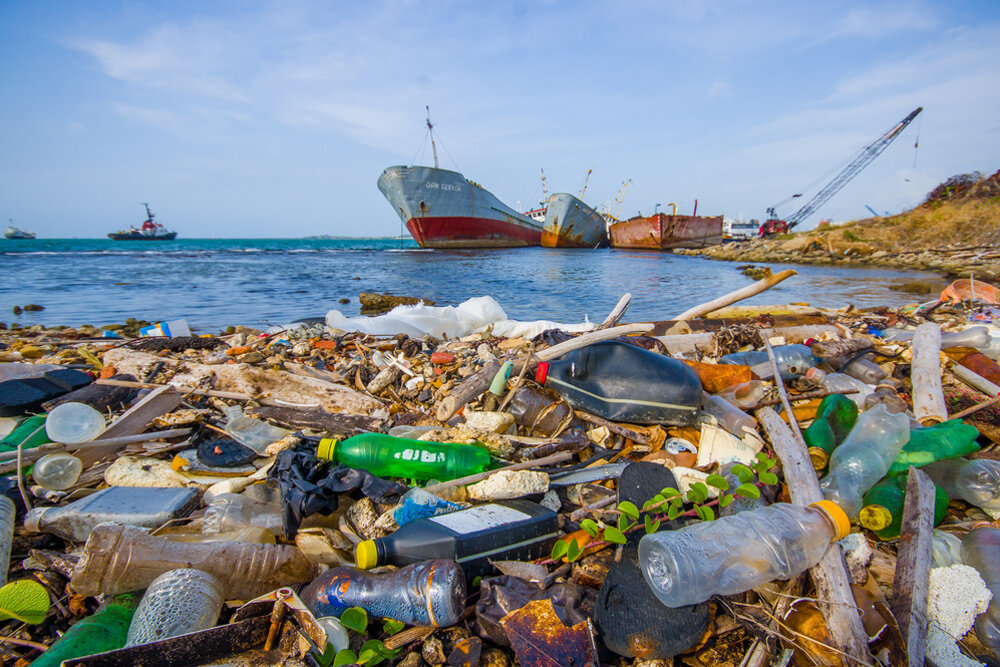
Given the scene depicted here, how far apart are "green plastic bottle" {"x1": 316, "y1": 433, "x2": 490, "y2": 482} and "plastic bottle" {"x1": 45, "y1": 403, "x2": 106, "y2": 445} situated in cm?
105

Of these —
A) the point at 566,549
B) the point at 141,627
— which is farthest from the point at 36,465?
the point at 566,549

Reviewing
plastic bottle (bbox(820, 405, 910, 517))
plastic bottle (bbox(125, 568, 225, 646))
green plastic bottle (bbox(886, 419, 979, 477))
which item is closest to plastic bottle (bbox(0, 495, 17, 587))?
plastic bottle (bbox(125, 568, 225, 646))

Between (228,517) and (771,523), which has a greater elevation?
(771,523)

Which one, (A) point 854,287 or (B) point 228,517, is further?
(A) point 854,287

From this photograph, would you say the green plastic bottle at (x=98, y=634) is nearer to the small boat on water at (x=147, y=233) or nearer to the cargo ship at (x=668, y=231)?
the cargo ship at (x=668, y=231)

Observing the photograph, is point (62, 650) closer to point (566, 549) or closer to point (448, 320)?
point (566, 549)

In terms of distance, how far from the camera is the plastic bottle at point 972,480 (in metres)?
1.49

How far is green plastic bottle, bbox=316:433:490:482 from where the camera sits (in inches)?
69.4

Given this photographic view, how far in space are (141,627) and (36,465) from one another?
1.21 meters

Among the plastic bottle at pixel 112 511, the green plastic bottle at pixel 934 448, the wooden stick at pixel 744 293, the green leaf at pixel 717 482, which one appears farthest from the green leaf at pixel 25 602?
the wooden stick at pixel 744 293

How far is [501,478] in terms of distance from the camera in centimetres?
159

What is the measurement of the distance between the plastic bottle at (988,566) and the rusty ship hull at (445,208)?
25.7m

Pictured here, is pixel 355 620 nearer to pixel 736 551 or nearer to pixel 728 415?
pixel 736 551

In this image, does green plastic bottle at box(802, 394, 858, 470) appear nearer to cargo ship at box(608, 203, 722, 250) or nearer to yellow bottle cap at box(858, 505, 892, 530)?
yellow bottle cap at box(858, 505, 892, 530)
